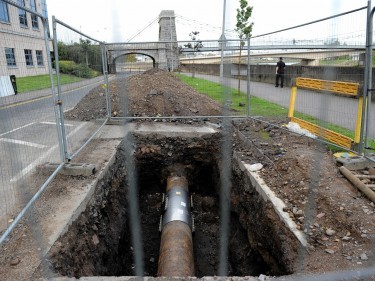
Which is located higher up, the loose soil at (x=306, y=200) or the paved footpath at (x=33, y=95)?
the paved footpath at (x=33, y=95)

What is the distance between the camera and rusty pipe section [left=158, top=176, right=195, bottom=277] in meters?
4.38

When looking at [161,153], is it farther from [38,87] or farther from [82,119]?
[38,87]

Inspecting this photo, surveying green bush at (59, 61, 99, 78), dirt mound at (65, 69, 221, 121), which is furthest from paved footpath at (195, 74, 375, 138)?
green bush at (59, 61, 99, 78)

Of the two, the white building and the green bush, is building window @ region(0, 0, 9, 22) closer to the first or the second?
the white building

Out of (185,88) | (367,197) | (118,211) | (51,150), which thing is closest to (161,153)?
(118,211)

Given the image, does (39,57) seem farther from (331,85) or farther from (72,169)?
(331,85)

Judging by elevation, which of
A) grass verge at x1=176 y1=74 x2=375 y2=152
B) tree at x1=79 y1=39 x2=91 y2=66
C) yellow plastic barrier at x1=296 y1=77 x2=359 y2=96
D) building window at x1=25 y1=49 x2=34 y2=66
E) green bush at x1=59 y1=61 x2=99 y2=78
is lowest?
grass verge at x1=176 y1=74 x2=375 y2=152

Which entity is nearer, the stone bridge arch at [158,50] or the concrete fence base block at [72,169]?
the concrete fence base block at [72,169]

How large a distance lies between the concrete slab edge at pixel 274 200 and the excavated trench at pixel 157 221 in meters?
0.11

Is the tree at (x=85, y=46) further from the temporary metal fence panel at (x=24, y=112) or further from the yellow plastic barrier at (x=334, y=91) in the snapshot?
the yellow plastic barrier at (x=334, y=91)

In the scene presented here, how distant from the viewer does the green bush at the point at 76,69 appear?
5.33 metres

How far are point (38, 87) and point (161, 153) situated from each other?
3915 mm

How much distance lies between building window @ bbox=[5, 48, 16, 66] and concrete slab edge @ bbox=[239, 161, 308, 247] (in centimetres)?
365

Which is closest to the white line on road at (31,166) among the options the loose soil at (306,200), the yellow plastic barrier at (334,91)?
the loose soil at (306,200)
